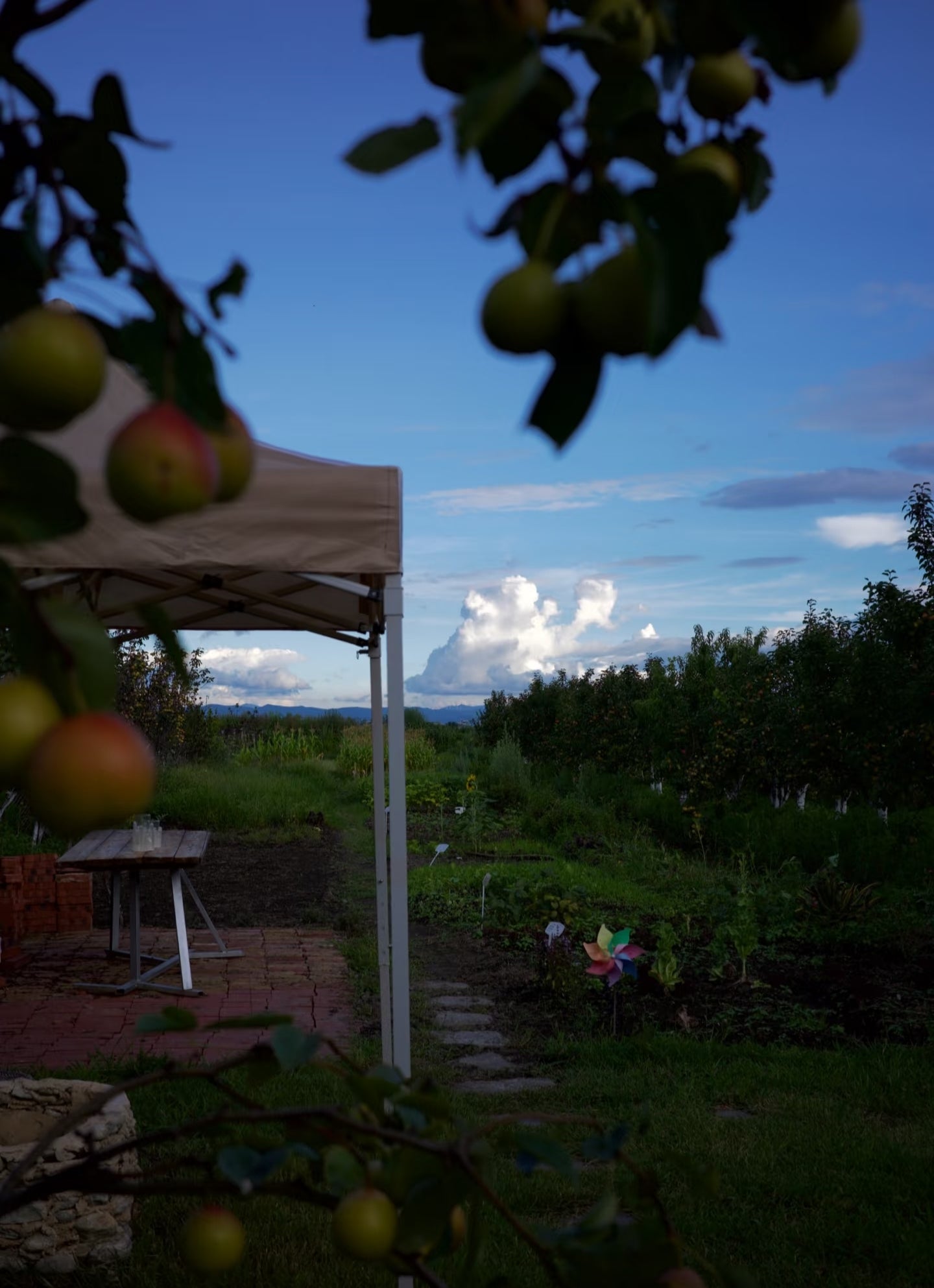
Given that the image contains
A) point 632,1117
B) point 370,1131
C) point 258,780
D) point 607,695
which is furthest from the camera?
point 607,695

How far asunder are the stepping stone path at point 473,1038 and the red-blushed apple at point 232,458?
4263 millimetres

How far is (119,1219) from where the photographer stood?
126 inches

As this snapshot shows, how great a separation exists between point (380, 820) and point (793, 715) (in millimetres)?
7331

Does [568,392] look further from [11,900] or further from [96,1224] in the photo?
[11,900]

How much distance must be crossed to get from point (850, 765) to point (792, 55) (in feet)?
32.0

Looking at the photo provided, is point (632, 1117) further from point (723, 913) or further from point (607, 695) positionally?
point (607, 695)

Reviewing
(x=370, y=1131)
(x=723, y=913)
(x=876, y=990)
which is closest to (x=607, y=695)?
(x=723, y=913)

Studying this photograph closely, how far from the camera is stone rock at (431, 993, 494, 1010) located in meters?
6.00

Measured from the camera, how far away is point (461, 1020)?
5.67 m

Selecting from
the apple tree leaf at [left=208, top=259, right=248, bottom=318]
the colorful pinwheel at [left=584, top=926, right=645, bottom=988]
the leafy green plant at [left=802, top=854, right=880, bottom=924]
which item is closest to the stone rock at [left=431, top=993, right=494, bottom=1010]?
the colorful pinwheel at [left=584, top=926, right=645, bottom=988]

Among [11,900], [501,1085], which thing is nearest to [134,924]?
[11,900]

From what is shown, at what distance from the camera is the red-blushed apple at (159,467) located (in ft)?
1.77

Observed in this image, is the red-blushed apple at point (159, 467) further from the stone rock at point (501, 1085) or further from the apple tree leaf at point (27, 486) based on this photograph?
the stone rock at point (501, 1085)

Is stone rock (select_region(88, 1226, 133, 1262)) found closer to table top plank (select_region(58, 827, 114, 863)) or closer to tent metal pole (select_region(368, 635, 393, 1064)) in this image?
tent metal pole (select_region(368, 635, 393, 1064))
